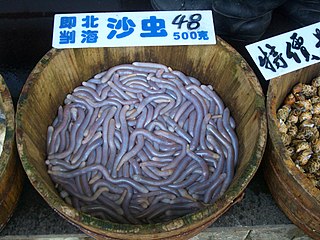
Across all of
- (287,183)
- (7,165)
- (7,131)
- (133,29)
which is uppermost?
(133,29)

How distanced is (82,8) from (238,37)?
4.81ft

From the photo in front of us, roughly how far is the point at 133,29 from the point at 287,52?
1.10m

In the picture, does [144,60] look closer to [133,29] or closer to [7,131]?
[133,29]

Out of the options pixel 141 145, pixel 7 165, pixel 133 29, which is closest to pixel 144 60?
pixel 133 29

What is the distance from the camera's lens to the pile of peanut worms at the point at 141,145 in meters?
2.58

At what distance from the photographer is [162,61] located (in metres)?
3.20

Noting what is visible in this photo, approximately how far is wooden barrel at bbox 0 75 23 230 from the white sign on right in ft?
5.42

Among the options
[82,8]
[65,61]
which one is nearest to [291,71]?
[65,61]

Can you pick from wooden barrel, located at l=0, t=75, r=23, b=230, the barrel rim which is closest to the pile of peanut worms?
wooden barrel, located at l=0, t=75, r=23, b=230

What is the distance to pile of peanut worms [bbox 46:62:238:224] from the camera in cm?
258

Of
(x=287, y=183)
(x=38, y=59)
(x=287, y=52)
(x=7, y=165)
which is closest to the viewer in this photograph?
(x=7, y=165)

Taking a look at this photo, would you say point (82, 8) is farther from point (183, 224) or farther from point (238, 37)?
point (183, 224)

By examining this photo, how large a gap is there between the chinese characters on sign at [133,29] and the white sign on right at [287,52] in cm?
36

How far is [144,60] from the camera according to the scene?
3.21m
